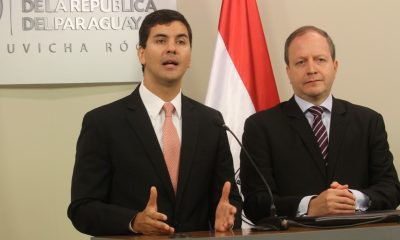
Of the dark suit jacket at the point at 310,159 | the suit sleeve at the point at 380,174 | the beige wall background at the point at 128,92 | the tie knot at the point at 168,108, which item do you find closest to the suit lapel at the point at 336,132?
the dark suit jacket at the point at 310,159

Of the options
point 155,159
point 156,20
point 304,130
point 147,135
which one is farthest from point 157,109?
point 304,130

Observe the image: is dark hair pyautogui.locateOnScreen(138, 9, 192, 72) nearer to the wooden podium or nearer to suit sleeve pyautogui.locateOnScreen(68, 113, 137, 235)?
suit sleeve pyautogui.locateOnScreen(68, 113, 137, 235)

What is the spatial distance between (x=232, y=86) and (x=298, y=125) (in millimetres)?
796

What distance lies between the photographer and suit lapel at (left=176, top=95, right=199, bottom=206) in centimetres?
294

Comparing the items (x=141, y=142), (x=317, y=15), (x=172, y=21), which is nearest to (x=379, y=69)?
(x=317, y=15)

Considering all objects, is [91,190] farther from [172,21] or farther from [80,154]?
[172,21]

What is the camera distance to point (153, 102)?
10.2 ft

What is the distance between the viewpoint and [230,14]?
13.8 ft

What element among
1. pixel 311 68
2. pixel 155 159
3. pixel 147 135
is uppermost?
pixel 311 68

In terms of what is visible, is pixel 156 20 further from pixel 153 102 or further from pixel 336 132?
pixel 336 132

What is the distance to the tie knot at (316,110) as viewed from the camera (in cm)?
345

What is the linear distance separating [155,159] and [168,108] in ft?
0.88

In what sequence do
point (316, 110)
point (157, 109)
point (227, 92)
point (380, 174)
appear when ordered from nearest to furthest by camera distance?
point (157, 109) → point (380, 174) → point (316, 110) → point (227, 92)

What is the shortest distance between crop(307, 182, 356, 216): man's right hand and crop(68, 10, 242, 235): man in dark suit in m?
0.33
